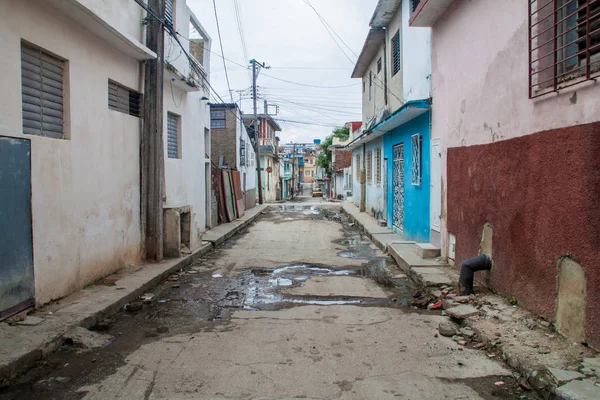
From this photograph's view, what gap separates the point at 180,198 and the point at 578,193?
30.8ft

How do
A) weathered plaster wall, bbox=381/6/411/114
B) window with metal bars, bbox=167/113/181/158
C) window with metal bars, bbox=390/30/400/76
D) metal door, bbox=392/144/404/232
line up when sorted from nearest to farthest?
window with metal bars, bbox=167/113/181/158, weathered plaster wall, bbox=381/6/411/114, metal door, bbox=392/144/404/232, window with metal bars, bbox=390/30/400/76

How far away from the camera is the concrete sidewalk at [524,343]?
3.61 m

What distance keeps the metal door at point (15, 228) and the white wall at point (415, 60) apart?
7916 millimetres

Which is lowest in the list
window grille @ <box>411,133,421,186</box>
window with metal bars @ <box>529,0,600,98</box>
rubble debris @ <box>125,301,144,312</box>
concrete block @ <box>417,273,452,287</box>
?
rubble debris @ <box>125,301,144,312</box>

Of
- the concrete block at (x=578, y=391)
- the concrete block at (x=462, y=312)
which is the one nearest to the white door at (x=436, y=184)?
the concrete block at (x=462, y=312)

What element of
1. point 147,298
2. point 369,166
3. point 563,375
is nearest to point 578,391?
point 563,375

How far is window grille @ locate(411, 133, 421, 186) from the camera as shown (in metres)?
11.1

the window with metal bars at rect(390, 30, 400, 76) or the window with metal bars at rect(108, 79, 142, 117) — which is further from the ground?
the window with metal bars at rect(390, 30, 400, 76)

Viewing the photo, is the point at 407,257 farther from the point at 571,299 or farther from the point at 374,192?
the point at 374,192

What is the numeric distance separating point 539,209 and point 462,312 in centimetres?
160

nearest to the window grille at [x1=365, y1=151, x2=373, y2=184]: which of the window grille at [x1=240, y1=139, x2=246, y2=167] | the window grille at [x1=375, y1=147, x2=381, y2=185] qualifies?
the window grille at [x1=375, y1=147, x2=381, y2=185]

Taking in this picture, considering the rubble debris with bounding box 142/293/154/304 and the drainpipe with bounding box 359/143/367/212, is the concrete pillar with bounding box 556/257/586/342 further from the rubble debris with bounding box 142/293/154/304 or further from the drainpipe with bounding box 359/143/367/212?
the drainpipe with bounding box 359/143/367/212

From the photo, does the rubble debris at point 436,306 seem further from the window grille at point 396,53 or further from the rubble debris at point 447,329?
the window grille at point 396,53

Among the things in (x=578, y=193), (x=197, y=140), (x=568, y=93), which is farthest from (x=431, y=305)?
(x=197, y=140)
